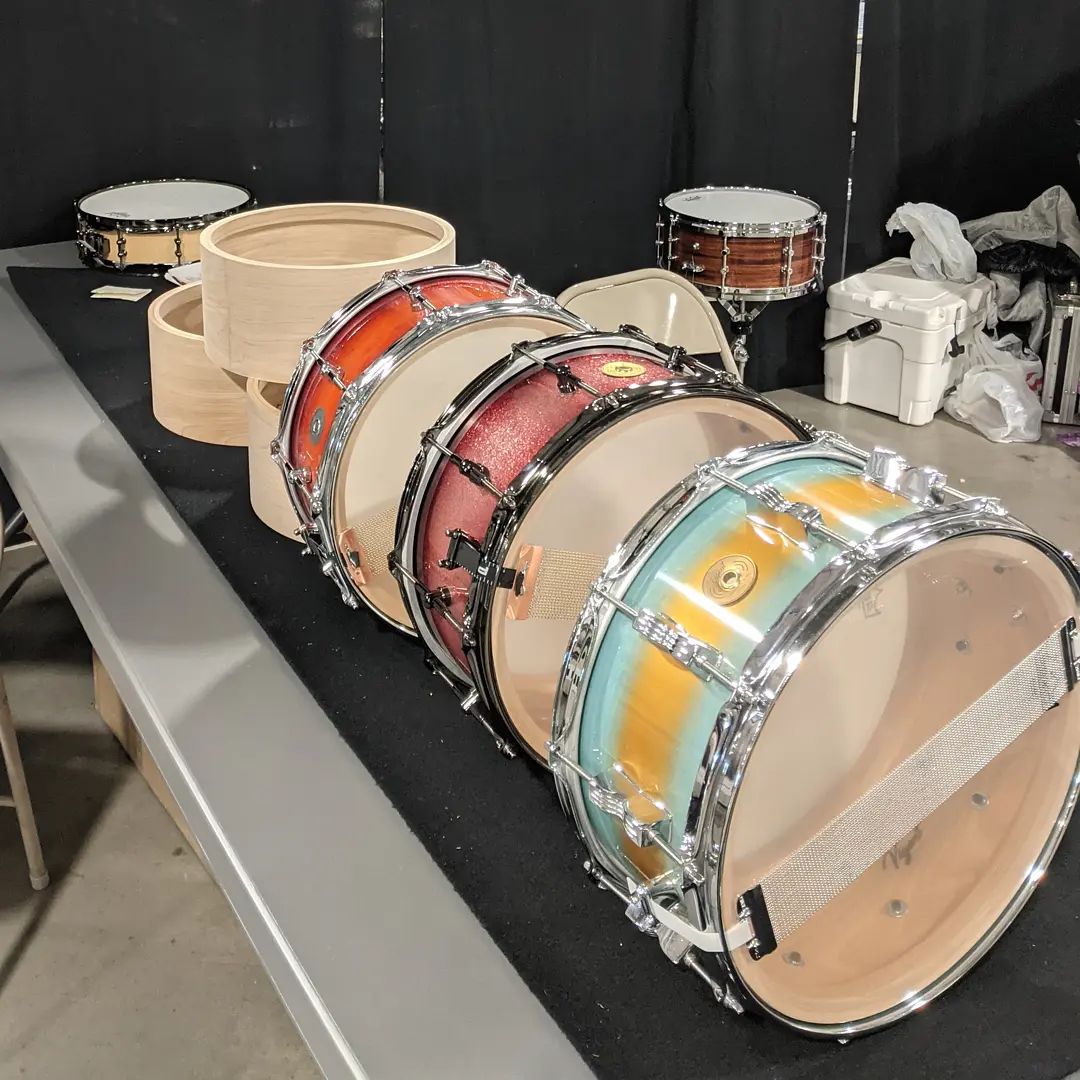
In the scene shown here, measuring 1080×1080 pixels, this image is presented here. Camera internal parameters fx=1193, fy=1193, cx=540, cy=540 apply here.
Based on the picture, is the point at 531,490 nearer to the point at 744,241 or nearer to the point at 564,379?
the point at 564,379

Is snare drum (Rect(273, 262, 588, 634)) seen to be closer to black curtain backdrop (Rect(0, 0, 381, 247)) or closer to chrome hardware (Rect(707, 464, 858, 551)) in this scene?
chrome hardware (Rect(707, 464, 858, 551))

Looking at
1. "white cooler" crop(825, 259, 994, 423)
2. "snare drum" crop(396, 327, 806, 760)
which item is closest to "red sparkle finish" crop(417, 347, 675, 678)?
"snare drum" crop(396, 327, 806, 760)

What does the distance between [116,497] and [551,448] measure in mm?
1082

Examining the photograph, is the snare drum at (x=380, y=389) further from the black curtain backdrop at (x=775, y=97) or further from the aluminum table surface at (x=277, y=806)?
the black curtain backdrop at (x=775, y=97)

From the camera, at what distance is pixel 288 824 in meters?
1.26

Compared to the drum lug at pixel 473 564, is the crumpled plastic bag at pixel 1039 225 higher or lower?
higher

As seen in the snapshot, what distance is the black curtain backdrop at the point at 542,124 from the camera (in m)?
3.19

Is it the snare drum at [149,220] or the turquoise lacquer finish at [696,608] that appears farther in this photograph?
the snare drum at [149,220]

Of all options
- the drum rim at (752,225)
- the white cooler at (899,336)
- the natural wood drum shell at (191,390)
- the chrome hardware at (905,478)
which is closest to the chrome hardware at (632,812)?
the chrome hardware at (905,478)

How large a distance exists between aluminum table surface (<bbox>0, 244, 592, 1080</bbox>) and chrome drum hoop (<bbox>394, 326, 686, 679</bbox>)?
23 centimetres

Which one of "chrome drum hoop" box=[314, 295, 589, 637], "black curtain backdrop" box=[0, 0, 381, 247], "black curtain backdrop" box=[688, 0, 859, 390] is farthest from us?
"black curtain backdrop" box=[688, 0, 859, 390]

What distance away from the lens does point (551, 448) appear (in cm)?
114

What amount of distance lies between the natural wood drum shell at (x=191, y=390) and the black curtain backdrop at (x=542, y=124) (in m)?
1.29

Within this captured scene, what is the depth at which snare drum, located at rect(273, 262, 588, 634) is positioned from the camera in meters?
1.41
